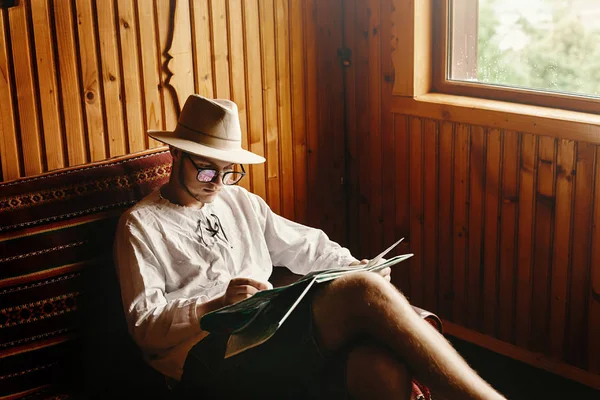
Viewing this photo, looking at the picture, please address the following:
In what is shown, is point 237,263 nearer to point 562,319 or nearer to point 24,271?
point 24,271

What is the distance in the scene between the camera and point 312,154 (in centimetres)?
329

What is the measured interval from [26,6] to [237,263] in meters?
0.99

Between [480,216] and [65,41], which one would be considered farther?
[480,216]

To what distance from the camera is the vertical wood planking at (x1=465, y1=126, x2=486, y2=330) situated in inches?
114

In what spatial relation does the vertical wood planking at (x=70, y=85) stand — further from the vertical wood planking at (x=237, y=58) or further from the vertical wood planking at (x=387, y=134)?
the vertical wood planking at (x=387, y=134)

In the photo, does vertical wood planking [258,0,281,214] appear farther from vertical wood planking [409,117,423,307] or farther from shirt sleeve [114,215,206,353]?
shirt sleeve [114,215,206,353]

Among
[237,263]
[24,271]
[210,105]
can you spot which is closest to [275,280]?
[237,263]

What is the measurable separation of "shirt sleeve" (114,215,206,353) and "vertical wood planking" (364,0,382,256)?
1291mm

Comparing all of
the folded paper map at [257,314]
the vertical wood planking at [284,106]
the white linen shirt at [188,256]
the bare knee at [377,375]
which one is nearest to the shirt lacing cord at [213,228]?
the white linen shirt at [188,256]

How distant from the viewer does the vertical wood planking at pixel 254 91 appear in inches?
117

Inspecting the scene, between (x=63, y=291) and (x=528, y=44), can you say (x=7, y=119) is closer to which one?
(x=63, y=291)

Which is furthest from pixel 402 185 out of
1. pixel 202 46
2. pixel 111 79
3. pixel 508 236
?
pixel 111 79

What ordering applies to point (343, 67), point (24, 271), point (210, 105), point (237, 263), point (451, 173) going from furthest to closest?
point (343, 67) → point (451, 173) → point (237, 263) → point (210, 105) → point (24, 271)

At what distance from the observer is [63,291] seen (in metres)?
2.14
